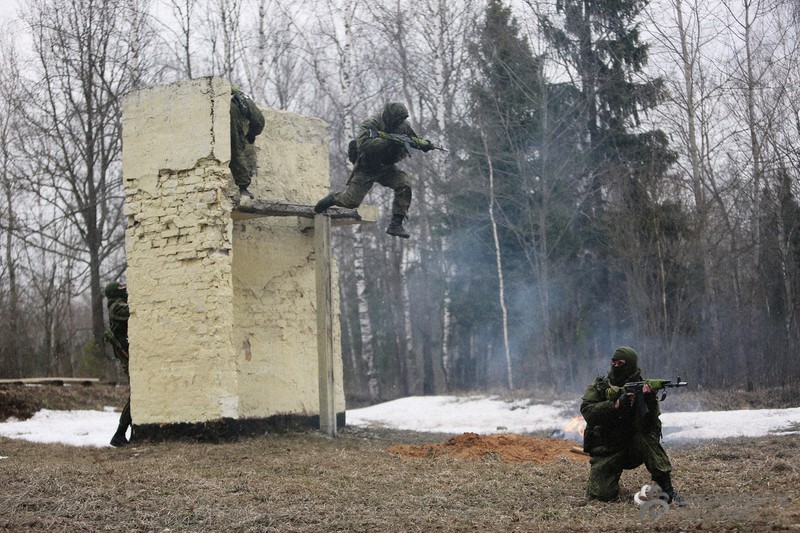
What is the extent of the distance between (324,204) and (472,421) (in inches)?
215

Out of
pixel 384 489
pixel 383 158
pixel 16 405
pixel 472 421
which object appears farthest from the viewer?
pixel 16 405

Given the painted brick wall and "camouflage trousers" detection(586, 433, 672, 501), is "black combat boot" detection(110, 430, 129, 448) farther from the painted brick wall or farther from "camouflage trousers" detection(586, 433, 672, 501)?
"camouflage trousers" detection(586, 433, 672, 501)

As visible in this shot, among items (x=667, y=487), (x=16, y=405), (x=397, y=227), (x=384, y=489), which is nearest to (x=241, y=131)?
(x=397, y=227)

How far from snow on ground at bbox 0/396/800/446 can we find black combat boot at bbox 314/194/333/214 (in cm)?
447

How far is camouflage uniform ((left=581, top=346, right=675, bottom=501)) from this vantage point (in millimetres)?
7410

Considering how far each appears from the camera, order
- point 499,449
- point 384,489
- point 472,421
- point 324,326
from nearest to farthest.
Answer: point 384,489
point 499,449
point 324,326
point 472,421

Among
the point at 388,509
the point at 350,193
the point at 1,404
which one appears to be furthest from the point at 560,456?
the point at 1,404

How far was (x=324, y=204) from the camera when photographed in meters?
12.9

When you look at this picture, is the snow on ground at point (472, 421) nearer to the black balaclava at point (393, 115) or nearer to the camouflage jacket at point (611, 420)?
the camouflage jacket at point (611, 420)

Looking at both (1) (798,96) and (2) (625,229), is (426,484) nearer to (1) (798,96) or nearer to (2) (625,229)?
(2) (625,229)

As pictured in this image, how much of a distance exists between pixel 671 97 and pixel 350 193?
40.2 feet

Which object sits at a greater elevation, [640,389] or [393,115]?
[393,115]

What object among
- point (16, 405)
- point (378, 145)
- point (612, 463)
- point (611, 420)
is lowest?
point (612, 463)

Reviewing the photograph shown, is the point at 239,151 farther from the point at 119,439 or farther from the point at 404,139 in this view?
the point at 119,439
